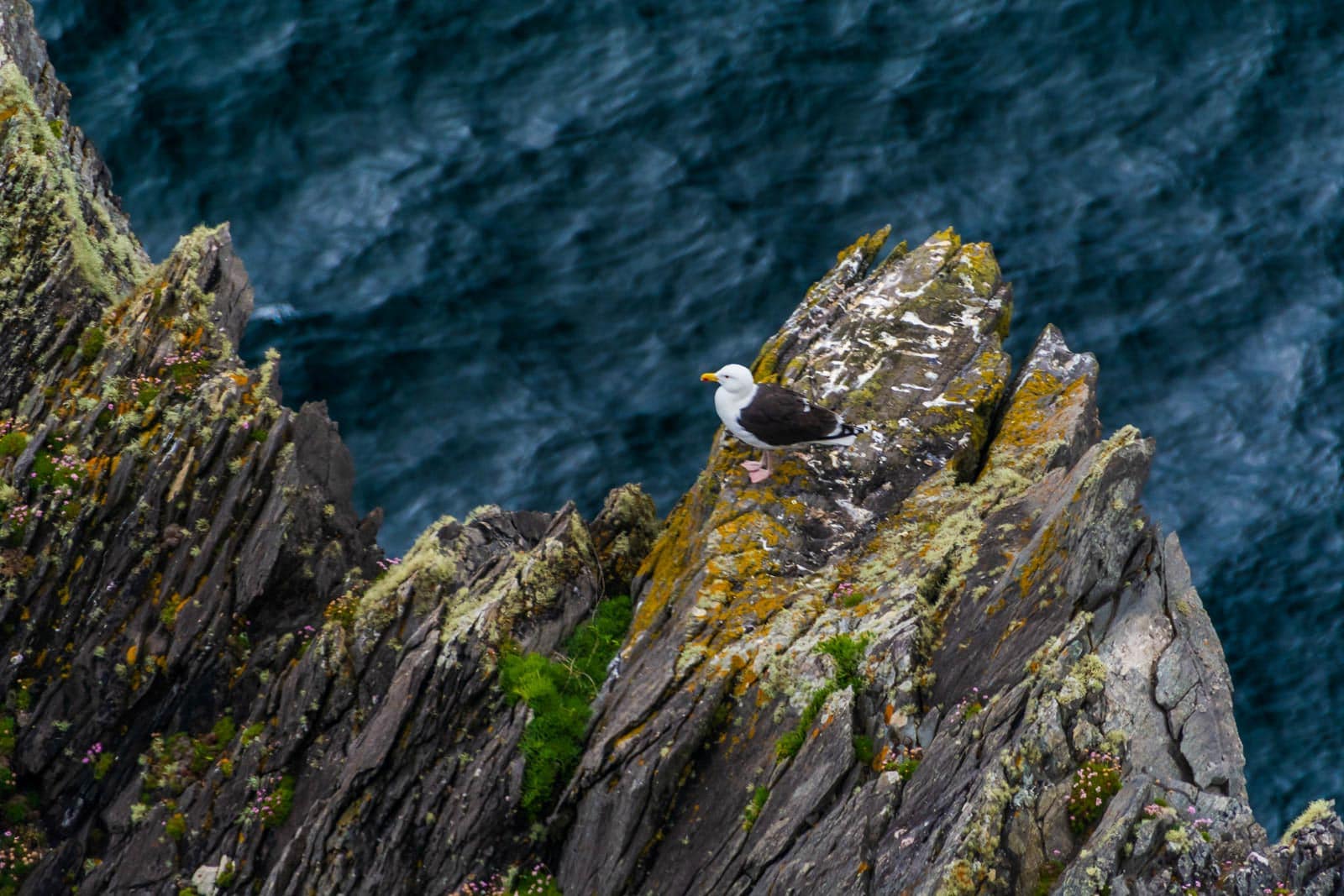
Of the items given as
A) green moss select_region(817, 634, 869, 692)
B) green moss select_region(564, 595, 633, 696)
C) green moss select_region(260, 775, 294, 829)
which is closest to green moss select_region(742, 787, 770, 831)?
green moss select_region(817, 634, 869, 692)

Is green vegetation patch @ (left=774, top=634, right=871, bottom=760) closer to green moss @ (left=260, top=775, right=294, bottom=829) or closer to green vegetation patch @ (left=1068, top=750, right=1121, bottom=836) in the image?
green vegetation patch @ (left=1068, top=750, right=1121, bottom=836)

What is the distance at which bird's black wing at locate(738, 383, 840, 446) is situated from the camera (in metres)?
16.9

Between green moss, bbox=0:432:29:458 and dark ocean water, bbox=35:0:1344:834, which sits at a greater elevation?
green moss, bbox=0:432:29:458

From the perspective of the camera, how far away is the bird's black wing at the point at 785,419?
16875 millimetres

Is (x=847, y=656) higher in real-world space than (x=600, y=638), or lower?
higher

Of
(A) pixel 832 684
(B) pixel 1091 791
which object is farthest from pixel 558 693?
(B) pixel 1091 791

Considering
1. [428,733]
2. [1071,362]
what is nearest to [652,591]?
[428,733]

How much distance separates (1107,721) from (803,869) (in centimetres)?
348

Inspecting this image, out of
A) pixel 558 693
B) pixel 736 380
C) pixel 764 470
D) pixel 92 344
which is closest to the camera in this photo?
pixel 558 693

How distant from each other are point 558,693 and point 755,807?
3673mm

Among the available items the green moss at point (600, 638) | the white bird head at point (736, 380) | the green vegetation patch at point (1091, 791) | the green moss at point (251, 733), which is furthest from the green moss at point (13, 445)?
the green vegetation patch at point (1091, 791)

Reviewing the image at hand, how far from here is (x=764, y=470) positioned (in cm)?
1770

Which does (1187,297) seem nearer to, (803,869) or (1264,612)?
(1264,612)

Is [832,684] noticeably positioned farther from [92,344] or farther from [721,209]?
[721,209]
